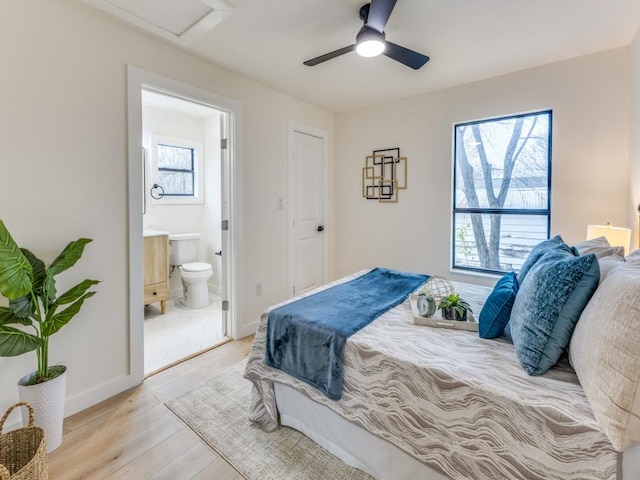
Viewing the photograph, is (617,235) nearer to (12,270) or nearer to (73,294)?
(73,294)

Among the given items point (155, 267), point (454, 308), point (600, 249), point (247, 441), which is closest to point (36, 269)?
point (247, 441)

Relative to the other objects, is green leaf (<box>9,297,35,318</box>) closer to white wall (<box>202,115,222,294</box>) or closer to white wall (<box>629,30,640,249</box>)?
white wall (<box>202,115,222,294</box>)

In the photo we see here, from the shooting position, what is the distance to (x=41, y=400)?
159 cm

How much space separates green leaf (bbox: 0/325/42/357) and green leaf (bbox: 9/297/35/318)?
0.26ft

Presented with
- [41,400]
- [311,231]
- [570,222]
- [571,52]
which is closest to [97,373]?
[41,400]

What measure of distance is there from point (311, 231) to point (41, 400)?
2.82m

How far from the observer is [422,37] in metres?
2.25

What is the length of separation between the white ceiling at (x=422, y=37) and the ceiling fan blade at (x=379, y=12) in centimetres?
22

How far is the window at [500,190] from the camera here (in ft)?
9.42

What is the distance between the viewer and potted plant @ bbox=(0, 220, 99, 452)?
1.46 m

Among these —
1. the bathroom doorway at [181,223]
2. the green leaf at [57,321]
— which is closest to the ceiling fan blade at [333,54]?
the bathroom doorway at [181,223]

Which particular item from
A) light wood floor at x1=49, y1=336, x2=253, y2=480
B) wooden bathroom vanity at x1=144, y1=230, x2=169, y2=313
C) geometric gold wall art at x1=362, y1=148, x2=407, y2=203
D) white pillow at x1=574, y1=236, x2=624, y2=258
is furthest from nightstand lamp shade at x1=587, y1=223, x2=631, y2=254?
wooden bathroom vanity at x1=144, y1=230, x2=169, y2=313

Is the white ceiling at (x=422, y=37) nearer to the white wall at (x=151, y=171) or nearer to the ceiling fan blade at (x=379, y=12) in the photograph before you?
the ceiling fan blade at (x=379, y=12)

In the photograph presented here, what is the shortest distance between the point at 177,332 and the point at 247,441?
1812 mm
